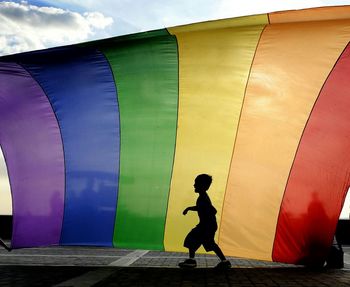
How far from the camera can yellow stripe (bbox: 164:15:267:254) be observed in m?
6.70

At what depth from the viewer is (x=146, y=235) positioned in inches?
296

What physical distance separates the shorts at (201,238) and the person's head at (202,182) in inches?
23.0

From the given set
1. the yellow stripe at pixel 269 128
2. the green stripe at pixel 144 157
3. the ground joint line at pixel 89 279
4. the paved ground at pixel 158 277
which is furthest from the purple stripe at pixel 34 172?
the yellow stripe at pixel 269 128

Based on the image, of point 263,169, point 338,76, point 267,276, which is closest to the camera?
point 267,276

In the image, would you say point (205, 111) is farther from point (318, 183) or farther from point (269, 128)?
point (318, 183)

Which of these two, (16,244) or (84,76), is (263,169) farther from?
(16,244)

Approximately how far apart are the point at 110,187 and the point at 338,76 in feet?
13.6

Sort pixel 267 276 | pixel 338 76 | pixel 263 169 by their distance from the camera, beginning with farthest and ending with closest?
pixel 263 169 < pixel 338 76 < pixel 267 276

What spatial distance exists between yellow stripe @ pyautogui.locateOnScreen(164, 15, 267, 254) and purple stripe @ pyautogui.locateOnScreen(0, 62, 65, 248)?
2020 millimetres

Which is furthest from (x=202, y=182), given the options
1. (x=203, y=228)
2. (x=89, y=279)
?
(x=89, y=279)

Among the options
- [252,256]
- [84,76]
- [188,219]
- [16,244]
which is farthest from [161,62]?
[16,244]

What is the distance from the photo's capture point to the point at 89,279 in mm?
5758

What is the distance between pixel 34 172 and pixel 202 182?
2957 mm

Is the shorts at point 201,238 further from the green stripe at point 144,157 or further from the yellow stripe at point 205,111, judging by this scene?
the green stripe at point 144,157
